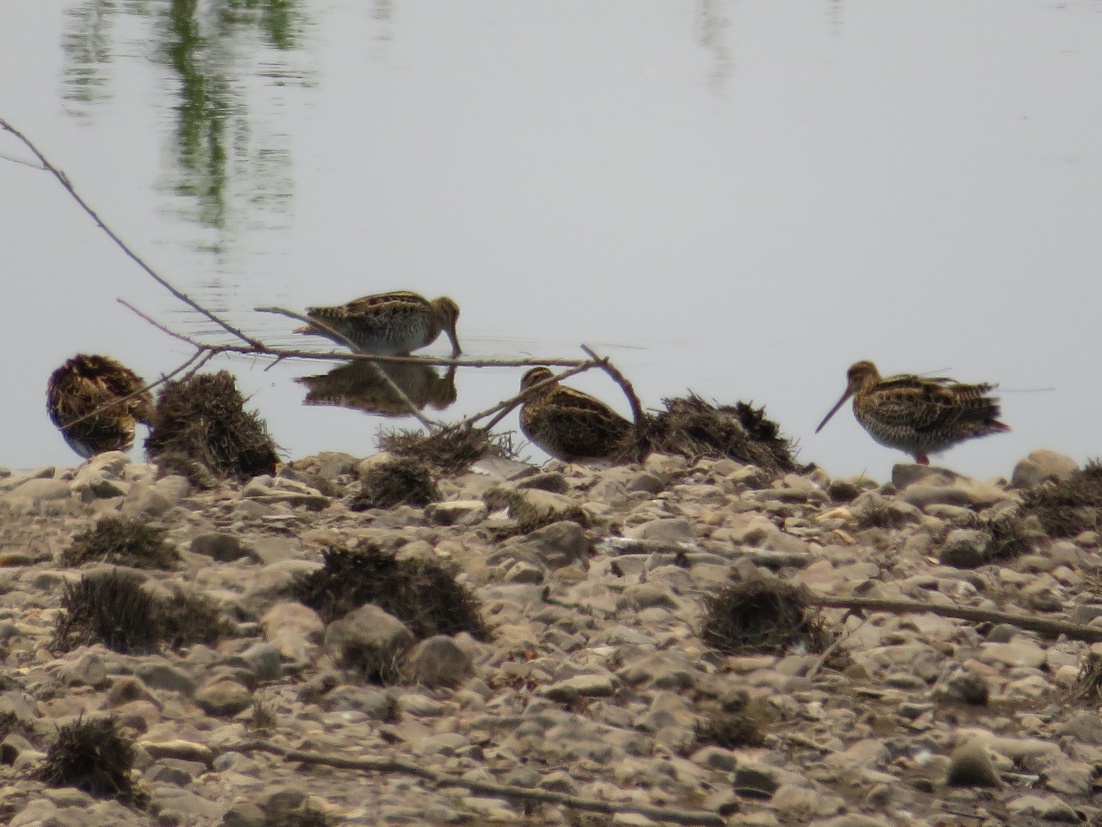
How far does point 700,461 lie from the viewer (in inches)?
416

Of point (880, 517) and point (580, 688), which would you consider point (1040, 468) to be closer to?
point (880, 517)

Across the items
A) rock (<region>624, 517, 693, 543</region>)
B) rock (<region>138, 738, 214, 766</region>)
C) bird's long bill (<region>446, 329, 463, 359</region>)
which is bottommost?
bird's long bill (<region>446, 329, 463, 359</region>)

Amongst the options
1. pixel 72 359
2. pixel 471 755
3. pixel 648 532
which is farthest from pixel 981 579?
pixel 72 359

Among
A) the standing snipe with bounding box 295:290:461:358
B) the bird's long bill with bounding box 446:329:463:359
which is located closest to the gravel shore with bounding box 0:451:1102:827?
the standing snipe with bounding box 295:290:461:358

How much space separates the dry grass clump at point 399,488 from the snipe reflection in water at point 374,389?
131 inches

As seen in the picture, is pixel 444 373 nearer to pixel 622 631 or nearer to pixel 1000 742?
pixel 622 631

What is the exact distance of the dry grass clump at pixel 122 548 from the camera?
23.6ft

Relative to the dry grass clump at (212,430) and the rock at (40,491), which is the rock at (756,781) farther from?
the dry grass clump at (212,430)

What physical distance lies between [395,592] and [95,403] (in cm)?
485

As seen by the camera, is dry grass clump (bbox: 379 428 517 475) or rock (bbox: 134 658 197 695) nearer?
rock (bbox: 134 658 197 695)

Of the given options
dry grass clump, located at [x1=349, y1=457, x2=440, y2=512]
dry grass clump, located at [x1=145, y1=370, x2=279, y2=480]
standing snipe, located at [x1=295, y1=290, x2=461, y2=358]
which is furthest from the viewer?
standing snipe, located at [x1=295, y1=290, x2=461, y2=358]

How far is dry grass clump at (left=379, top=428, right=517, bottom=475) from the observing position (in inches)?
398

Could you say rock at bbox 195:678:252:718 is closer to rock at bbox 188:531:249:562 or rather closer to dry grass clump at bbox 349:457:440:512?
rock at bbox 188:531:249:562

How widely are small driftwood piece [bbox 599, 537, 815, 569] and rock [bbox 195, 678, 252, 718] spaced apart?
293cm
